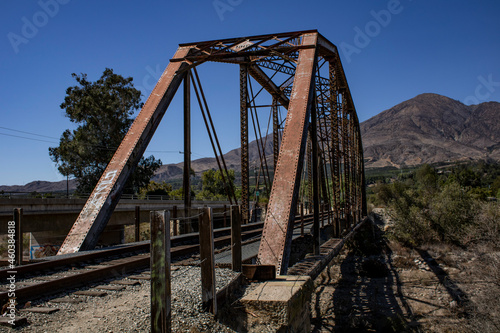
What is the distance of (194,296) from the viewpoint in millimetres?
4035

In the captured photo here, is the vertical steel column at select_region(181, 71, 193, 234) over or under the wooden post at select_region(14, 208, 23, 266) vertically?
over

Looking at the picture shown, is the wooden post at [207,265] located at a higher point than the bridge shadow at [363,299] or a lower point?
higher

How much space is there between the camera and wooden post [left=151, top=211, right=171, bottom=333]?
302 cm

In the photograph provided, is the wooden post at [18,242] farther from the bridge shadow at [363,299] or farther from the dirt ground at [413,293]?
the bridge shadow at [363,299]

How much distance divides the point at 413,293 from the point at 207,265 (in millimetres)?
16409

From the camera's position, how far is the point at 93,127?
34.6 metres

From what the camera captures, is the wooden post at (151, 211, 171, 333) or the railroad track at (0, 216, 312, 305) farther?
the railroad track at (0, 216, 312, 305)

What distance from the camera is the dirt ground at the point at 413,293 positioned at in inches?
513

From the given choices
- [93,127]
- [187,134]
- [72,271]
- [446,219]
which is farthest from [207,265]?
[93,127]

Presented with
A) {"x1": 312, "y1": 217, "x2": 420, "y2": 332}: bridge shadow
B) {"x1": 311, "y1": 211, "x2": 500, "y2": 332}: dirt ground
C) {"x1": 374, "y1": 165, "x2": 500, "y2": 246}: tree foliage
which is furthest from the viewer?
{"x1": 374, "y1": 165, "x2": 500, "y2": 246}: tree foliage

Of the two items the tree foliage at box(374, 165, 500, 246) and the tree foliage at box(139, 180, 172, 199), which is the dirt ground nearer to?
the tree foliage at box(374, 165, 500, 246)

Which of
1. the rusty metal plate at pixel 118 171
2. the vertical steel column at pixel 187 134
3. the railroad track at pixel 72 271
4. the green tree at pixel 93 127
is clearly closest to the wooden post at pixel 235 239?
the railroad track at pixel 72 271

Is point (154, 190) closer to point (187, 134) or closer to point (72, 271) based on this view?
point (187, 134)

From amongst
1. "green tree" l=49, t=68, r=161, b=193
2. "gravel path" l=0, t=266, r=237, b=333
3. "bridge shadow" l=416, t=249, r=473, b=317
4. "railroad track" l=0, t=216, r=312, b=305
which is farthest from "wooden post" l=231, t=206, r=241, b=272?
"green tree" l=49, t=68, r=161, b=193
